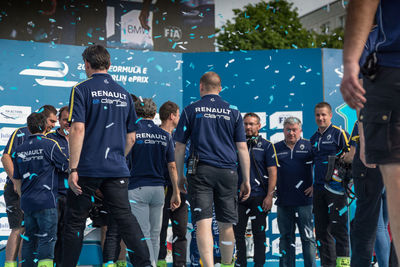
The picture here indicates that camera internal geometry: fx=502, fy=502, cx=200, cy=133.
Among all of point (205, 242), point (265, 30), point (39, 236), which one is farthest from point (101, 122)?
point (265, 30)

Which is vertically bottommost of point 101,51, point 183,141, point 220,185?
point 220,185

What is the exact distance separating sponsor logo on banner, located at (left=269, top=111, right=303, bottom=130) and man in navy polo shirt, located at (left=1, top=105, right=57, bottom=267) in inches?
143

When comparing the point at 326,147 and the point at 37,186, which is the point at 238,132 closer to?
the point at 326,147

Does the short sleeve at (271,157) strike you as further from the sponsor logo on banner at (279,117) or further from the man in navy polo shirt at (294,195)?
the sponsor logo on banner at (279,117)

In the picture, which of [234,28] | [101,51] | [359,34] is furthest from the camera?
[234,28]

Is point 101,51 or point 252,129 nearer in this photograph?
point 101,51

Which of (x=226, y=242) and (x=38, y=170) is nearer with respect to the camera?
(x=226, y=242)

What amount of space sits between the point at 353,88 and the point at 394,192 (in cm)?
39

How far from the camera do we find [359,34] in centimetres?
178

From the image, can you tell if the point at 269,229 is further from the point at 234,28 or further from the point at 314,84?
the point at 234,28

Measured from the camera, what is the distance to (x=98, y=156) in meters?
4.07

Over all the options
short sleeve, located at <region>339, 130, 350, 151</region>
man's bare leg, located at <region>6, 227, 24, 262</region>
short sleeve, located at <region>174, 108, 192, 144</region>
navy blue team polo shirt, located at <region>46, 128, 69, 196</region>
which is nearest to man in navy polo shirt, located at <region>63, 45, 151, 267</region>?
short sleeve, located at <region>174, 108, 192, 144</region>

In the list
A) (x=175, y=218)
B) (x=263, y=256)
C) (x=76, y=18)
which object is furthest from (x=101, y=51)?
(x=76, y=18)

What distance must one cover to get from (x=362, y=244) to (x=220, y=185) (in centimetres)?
186
